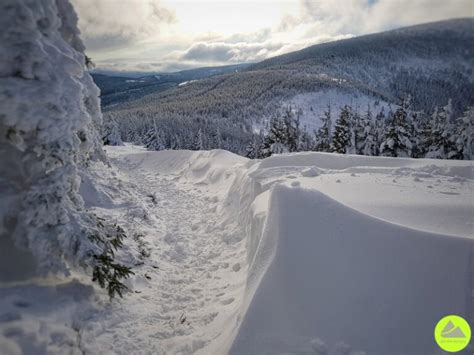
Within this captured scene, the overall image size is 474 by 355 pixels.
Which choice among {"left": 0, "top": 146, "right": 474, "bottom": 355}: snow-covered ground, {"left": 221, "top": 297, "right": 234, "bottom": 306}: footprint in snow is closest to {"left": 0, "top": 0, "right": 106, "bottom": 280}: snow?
{"left": 0, "top": 146, "right": 474, "bottom": 355}: snow-covered ground

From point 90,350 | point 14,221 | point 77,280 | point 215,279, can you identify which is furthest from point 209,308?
point 14,221

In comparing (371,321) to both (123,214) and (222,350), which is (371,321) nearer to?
(222,350)

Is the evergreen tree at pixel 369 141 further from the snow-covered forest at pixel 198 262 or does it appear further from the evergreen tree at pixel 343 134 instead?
the snow-covered forest at pixel 198 262

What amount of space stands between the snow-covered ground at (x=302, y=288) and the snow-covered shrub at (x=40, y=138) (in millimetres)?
930

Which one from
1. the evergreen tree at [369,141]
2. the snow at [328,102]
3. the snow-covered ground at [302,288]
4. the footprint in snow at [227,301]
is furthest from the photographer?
the snow at [328,102]

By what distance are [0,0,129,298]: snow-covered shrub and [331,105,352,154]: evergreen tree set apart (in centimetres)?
3081

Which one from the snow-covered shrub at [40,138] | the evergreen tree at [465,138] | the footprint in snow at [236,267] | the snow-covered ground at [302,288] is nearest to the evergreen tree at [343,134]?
the evergreen tree at [465,138]

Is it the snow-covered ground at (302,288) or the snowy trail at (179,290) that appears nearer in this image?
the snow-covered ground at (302,288)

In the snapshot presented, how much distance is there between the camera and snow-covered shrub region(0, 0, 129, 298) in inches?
→ 176

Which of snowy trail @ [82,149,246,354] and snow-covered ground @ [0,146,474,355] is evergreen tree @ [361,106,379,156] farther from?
snowy trail @ [82,149,246,354]

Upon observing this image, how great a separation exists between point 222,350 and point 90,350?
7.15ft

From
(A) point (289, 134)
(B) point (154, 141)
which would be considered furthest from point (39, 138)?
(B) point (154, 141)

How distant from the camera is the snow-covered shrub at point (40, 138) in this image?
4461mm

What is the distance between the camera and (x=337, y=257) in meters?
4.51
